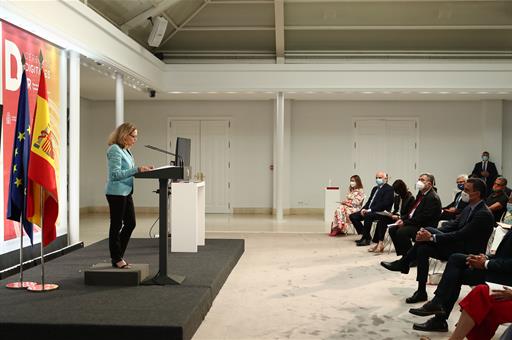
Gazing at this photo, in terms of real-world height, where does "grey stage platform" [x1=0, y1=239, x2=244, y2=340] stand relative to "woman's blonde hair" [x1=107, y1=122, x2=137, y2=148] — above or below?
below

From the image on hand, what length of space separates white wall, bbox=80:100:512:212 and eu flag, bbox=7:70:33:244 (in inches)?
375

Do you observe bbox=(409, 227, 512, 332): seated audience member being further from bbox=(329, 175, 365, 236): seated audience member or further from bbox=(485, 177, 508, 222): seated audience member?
bbox=(329, 175, 365, 236): seated audience member

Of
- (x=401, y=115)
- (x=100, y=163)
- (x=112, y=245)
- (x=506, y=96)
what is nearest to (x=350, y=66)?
(x=401, y=115)

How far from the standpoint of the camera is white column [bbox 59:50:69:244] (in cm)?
773

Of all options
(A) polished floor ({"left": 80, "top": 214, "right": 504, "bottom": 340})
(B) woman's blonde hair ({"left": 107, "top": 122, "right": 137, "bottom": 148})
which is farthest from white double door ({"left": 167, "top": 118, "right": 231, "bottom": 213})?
(B) woman's blonde hair ({"left": 107, "top": 122, "right": 137, "bottom": 148})

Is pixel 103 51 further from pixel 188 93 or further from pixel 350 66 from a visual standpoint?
pixel 350 66

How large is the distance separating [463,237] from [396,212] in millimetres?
4278

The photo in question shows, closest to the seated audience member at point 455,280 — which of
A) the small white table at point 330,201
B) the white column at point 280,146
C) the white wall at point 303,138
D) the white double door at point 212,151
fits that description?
the small white table at point 330,201

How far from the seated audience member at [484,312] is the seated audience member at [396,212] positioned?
3.76m

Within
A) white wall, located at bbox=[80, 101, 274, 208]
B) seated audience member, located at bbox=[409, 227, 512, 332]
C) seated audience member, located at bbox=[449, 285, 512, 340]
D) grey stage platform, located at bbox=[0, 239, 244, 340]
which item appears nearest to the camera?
seated audience member, located at bbox=[449, 285, 512, 340]

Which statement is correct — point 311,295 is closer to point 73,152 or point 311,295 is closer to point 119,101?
point 73,152

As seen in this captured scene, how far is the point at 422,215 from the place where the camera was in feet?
21.4

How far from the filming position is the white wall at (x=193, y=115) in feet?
48.4

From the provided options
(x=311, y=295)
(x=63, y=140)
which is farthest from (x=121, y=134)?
(x=63, y=140)
